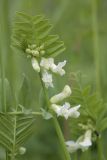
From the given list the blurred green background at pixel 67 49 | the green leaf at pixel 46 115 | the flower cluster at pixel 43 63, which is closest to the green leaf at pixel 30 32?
the flower cluster at pixel 43 63

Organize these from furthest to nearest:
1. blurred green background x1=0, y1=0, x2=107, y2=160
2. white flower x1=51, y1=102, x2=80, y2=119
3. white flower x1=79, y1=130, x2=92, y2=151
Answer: blurred green background x1=0, y1=0, x2=107, y2=160 < white flower x1=79, y1=130, x2=92, y2=151 < white flower x1=51, y1=102, x2=80, y2=119

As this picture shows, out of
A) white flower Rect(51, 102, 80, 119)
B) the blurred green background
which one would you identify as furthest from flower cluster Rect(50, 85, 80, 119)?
the blurred green background

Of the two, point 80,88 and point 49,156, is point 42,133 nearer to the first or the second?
point 49,156

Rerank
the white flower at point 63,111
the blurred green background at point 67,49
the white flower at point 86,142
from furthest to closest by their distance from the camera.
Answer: the blurred green background at point 67,49
the white flower at point 86,142
the white flower at point 63,111

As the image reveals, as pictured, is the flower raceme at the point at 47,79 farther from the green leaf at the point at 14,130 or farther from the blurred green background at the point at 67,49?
the blurred green background at the point at 67,49

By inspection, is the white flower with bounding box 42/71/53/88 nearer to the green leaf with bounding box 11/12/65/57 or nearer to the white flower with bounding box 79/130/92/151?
the green leaf with bounding box 11/12/65/57
